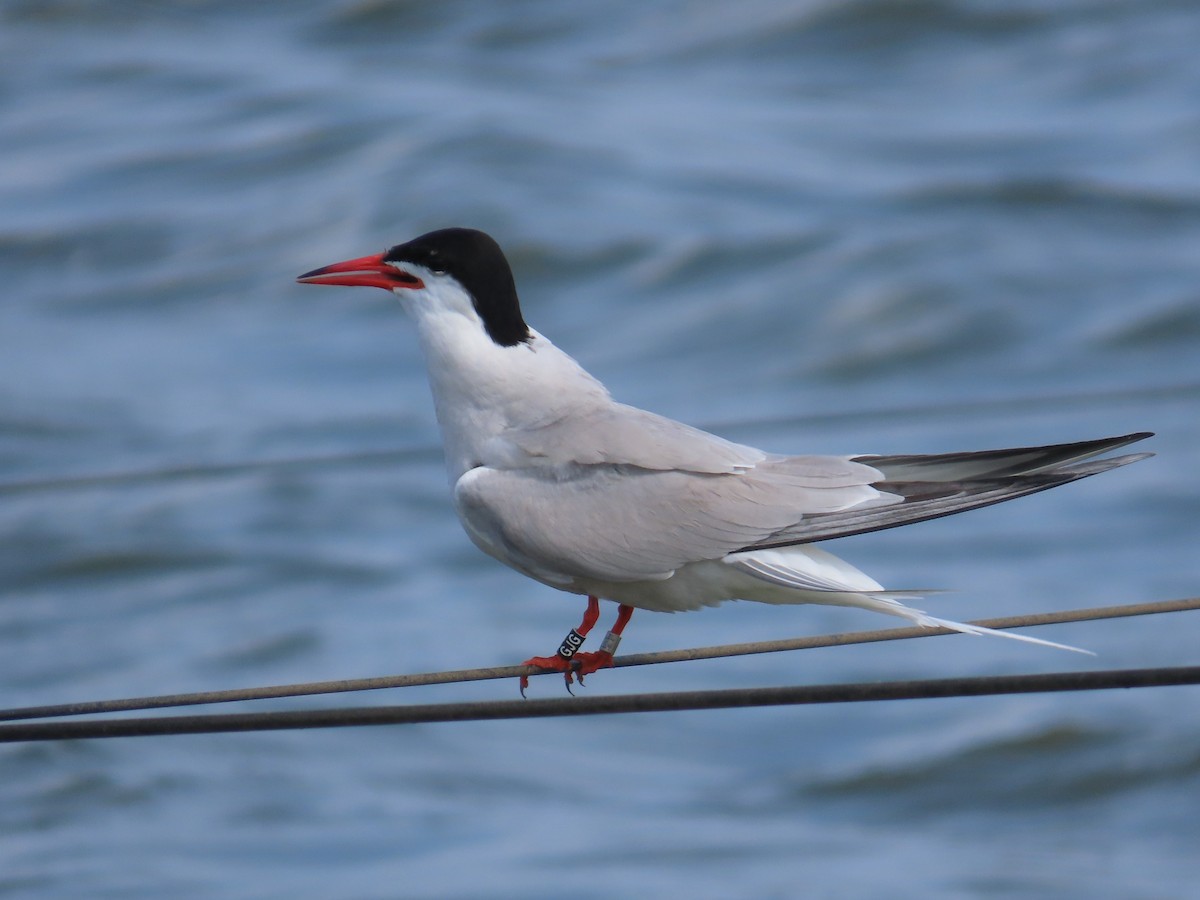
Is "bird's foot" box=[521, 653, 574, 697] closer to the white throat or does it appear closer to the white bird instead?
the white bird

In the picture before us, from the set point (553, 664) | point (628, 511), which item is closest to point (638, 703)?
point (553, 664)

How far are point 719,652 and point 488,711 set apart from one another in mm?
774

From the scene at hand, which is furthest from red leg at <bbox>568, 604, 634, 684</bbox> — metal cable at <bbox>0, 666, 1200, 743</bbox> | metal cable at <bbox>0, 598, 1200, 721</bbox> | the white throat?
metal cable at <bbox>0, 666, 1200, 743</bbox>

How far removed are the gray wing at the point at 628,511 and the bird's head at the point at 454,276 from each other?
1.68 feet

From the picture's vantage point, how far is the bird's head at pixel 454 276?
19.4 ft

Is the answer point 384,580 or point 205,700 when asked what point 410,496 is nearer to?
point 384,580

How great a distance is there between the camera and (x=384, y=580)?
3972 centimetres

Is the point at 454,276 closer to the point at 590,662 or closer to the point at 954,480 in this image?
the point at 590,662

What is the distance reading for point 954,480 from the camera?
201 inches

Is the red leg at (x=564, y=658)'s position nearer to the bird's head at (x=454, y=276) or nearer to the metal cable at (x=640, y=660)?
the metal cable at (x=640, y=660)

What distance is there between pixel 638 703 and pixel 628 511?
4.69 feet

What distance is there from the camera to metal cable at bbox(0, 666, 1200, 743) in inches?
155

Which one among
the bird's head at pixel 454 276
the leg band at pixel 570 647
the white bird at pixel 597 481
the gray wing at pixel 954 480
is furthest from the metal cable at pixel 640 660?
the bird's head at pixel 454 276

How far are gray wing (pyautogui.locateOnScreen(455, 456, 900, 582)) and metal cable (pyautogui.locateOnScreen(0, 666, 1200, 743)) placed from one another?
44.0 inches
